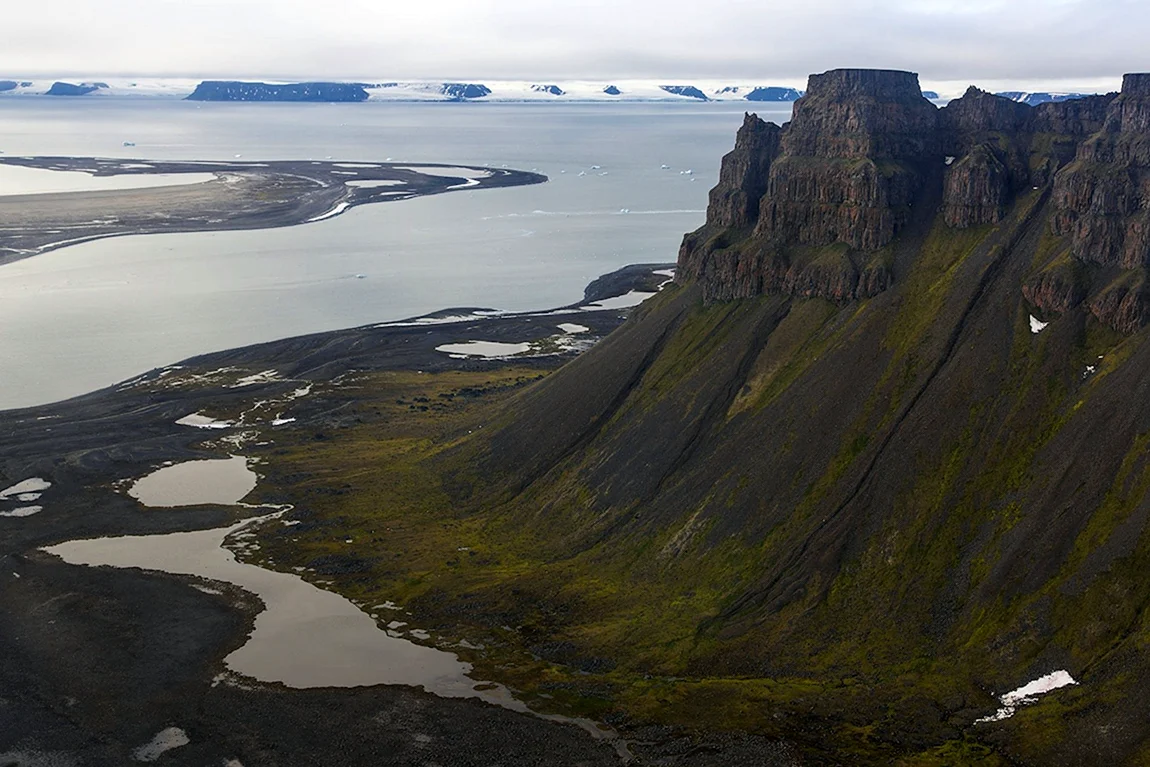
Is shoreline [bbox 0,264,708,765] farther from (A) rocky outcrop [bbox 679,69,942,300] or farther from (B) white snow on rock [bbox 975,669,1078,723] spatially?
(A) rocky outcrop [bbox 679,69,942,300]

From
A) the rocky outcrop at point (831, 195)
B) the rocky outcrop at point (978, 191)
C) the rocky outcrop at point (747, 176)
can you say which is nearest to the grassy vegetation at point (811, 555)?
the rocky outcrop at point (978, 191)

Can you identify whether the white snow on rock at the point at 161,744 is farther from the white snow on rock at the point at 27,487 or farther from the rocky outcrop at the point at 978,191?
the rocky outcrop at the point at 978,191

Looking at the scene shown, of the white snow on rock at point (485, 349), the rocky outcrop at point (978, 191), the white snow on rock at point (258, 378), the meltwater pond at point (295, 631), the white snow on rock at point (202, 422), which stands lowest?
the meltwater pond at point (295, 631)

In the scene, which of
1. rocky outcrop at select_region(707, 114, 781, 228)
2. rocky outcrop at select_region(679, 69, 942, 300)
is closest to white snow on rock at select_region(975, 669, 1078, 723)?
rocky outcrop at select_region(679, 69, 942, 300)

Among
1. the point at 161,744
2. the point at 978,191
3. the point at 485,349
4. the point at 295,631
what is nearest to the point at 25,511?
the point at 295,631

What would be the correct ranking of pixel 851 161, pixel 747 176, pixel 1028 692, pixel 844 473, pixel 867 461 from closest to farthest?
1. pixel 1028 692
2. pixel 867 461
3. pixel 844 473
4. pixel 851 161
5. pixel 747 176

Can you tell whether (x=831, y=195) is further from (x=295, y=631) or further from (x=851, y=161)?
(x=295, y=631)
